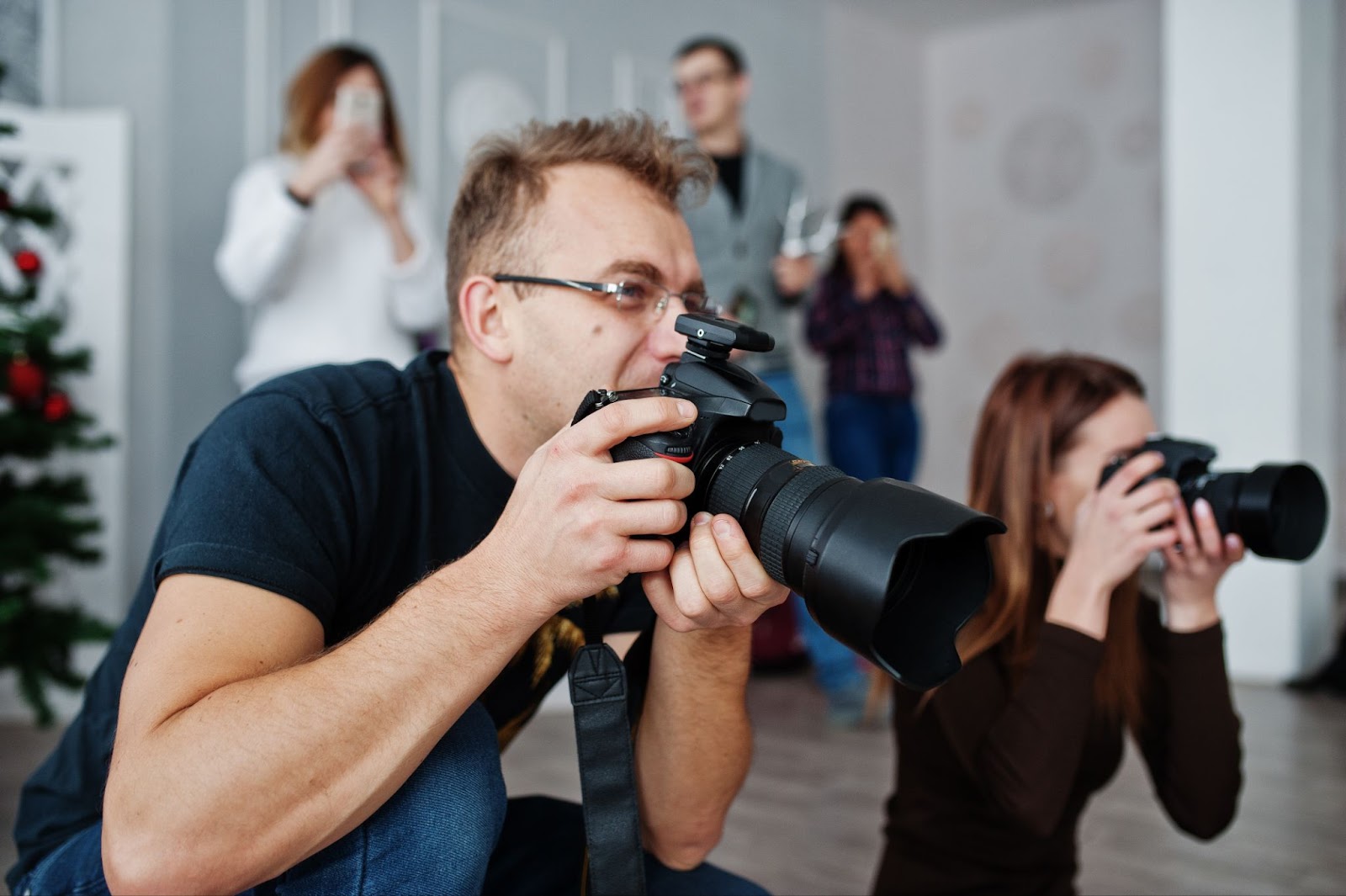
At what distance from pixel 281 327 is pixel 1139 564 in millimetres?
1770

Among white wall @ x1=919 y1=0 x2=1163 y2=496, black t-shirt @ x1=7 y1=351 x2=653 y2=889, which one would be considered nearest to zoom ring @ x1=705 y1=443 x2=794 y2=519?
black t-shirt @ x1=7 y1=351 x2=653 y2=889

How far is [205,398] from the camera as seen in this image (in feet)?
9.36

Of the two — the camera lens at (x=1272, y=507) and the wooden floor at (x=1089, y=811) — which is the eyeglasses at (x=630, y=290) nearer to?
the camera lens at (x=1272, y=507)

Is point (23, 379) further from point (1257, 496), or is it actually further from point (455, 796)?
point (1257, 496)

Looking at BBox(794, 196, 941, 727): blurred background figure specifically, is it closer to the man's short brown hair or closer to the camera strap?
the man's short brown hair

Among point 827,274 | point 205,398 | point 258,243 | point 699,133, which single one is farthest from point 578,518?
point 827,274

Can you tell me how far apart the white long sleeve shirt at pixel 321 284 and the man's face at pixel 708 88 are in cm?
78

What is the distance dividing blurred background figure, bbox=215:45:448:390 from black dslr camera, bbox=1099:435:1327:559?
1.55 metres

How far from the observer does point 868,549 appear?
0.66 metres

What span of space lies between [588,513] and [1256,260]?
111 inches

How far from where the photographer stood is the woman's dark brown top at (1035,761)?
110cm

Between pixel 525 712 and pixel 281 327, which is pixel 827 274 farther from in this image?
pixel 525 712

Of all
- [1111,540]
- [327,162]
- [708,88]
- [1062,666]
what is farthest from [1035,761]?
[708,88]

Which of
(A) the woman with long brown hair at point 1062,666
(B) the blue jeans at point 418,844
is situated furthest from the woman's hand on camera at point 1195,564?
(B) the blue jeans at point 418,844
